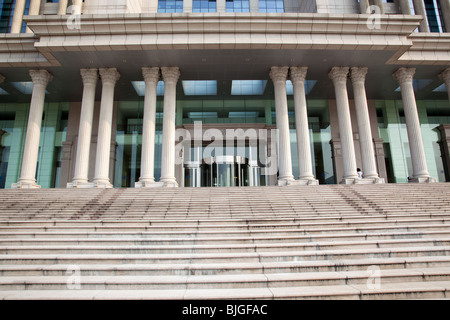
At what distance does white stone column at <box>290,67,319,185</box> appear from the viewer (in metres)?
19.6

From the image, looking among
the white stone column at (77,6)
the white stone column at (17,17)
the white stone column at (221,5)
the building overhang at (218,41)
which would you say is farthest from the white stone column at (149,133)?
the white stone column at (17,17)

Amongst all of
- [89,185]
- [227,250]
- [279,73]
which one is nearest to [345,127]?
[279,73]

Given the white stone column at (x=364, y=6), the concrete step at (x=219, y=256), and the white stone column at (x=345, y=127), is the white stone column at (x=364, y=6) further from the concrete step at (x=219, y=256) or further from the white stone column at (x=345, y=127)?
the concrete step at (x=219, y=256)

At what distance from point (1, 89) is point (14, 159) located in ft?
19.4

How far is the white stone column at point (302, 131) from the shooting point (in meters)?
19.6

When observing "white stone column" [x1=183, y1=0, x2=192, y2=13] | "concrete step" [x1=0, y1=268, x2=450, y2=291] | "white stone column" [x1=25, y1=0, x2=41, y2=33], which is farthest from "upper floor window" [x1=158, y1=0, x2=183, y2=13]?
"concrete step" [x1=0, y1=268, x2=450, y2=291]

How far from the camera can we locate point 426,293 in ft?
18.0

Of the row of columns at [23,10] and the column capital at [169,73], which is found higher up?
the row of columns at [23,10]

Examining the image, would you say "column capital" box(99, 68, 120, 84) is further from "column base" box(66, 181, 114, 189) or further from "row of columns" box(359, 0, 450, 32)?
"row of columns" box(359, 0, 450, 32)

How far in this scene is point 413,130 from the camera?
20641 mm

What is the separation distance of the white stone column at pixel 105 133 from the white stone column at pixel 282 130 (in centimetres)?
1144
